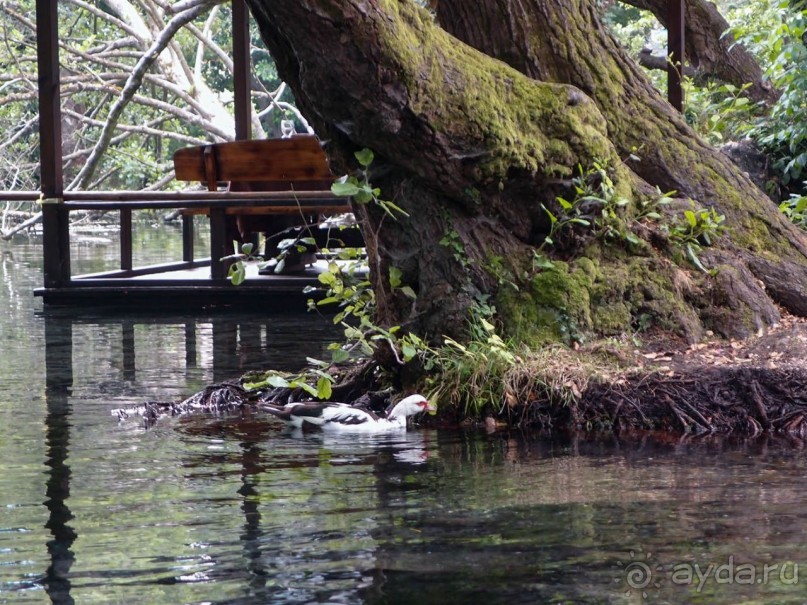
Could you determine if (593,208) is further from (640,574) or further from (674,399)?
(640,574)

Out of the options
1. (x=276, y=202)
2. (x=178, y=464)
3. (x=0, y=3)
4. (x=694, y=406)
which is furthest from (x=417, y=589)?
(x=0, y=3)

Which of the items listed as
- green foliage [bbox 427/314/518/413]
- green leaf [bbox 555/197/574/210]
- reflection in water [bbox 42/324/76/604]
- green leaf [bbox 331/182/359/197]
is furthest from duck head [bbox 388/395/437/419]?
reflection in water [bbox 42/324/76/604]

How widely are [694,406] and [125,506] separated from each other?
9.12ft

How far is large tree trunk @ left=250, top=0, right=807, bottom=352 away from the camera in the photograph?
5812 millimetres

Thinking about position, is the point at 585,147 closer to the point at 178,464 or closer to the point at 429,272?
the point at 429,272

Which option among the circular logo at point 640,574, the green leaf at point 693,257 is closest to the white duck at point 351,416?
the green leaf at point 693,257

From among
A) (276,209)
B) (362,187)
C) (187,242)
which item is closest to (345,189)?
(362,187)

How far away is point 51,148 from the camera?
11594mm

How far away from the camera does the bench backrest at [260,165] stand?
11.6 metres

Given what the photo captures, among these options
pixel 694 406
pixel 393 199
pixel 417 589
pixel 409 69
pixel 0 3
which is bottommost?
pixel 417 589

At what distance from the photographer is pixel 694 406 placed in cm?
604

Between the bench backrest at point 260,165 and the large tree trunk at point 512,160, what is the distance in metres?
4.59

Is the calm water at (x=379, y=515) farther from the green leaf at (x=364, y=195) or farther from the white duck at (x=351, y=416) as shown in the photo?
the green leaf at (x=364, y=195)

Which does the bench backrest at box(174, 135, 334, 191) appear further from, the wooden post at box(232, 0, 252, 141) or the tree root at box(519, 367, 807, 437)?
the tree root at box(519, 367, 807, 437)
